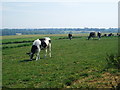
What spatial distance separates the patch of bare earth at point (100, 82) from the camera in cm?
925

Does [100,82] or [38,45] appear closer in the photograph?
[100,82]

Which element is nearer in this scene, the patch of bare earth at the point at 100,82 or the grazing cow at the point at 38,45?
the patch of bare earth at the point at 100,82

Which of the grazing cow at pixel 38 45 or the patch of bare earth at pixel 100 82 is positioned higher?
the grazing cow at pixel 38 45

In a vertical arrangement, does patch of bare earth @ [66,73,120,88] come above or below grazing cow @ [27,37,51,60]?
below

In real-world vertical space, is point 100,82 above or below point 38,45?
below

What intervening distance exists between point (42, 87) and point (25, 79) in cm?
234

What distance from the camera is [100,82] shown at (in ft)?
32.3

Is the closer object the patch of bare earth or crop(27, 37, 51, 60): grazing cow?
the patch of bare earth

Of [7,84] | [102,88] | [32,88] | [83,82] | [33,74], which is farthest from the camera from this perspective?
[33,74]

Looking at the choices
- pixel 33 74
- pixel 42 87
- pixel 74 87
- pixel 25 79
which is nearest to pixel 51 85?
pixel 42 87

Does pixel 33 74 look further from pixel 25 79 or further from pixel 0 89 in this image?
A: pixel 0 89

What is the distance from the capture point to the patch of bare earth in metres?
9.25

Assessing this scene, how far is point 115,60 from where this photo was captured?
10047 mm

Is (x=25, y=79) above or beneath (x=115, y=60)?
beneath
